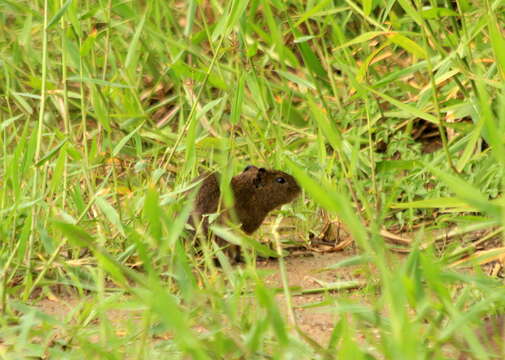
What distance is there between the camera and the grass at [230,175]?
211 centimetres

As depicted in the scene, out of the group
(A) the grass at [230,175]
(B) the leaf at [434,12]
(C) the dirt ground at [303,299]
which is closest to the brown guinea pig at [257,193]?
(A) the grass at [230,175]

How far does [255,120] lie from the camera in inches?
171

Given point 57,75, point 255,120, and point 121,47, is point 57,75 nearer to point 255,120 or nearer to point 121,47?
point 121,47

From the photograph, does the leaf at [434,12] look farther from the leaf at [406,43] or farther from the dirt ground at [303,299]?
the dirt ground at [303,299]

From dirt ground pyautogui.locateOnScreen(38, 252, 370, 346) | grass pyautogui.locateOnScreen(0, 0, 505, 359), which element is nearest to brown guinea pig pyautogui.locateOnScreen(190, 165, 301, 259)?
grass pyautogui.locateOnScreen(0, 0, 505, 359)

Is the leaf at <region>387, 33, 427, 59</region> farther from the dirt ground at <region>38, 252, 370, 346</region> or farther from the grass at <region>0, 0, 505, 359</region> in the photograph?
the dirt ground at <region>38, 252, 370, 346</region>

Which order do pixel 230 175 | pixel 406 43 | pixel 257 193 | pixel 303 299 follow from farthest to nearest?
pixel 257 193
pixel 303 299
pixel 230 175
pixel 406 43

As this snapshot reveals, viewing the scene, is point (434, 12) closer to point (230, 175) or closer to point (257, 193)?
point (230, 175)

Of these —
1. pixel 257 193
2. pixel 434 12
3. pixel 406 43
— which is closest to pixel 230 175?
pixel 406 43

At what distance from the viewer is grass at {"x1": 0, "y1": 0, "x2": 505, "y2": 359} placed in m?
2.11

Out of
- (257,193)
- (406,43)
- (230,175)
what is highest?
(406,43)

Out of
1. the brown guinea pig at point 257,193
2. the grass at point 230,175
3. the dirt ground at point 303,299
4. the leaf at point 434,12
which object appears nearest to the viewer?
the grass at point 230,175

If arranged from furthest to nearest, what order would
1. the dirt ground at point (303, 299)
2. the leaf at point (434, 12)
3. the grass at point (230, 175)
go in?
the leaf at point (434, 12)
the dirt ground at point (303, 299)
the grass at point (230, 175)

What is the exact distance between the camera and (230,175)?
326cm
